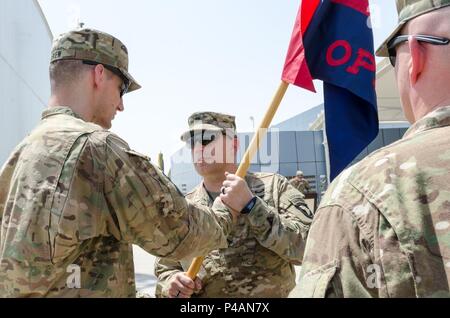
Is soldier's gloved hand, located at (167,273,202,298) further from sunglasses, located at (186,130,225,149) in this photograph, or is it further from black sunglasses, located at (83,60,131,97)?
black sunglasses, located at (83,60,131,97)

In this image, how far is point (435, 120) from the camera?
104 cm

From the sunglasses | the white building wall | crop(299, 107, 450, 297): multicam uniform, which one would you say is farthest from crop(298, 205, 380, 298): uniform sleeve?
the white building wall

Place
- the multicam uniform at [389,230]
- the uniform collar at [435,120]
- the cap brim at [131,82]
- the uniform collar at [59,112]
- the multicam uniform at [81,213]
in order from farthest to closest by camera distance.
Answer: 1. the cap brim at [131,82]
2. the uniform collar at [59,112]
3. the multicam uniform at [81,213]
4. the uniform collar at [435,120]
5. the multicam uniform at [389,230]

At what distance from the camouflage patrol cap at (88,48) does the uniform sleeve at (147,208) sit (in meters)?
0.51

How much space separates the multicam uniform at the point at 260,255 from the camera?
2537 mm

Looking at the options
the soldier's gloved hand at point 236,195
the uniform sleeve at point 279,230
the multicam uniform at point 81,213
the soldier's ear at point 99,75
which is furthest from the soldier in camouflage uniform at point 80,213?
the uniform sleeve at point 279,230

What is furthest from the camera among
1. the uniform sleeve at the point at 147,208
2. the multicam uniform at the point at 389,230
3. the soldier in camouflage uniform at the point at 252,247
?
the soldier in camouflage uniform at the point at 252,247

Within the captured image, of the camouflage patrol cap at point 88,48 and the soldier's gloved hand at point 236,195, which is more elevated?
the camouflage patrol cap at point 88,48

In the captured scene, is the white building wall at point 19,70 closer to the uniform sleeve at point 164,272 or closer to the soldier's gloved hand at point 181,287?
the uniform sleeve at point 164,272

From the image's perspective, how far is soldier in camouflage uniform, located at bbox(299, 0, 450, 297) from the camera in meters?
0.88

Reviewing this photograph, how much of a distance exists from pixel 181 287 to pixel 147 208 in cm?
94

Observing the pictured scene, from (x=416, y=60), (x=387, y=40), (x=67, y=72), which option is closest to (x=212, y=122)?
(x=67, y=72)

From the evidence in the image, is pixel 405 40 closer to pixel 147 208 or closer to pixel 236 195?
pixel 147 208
